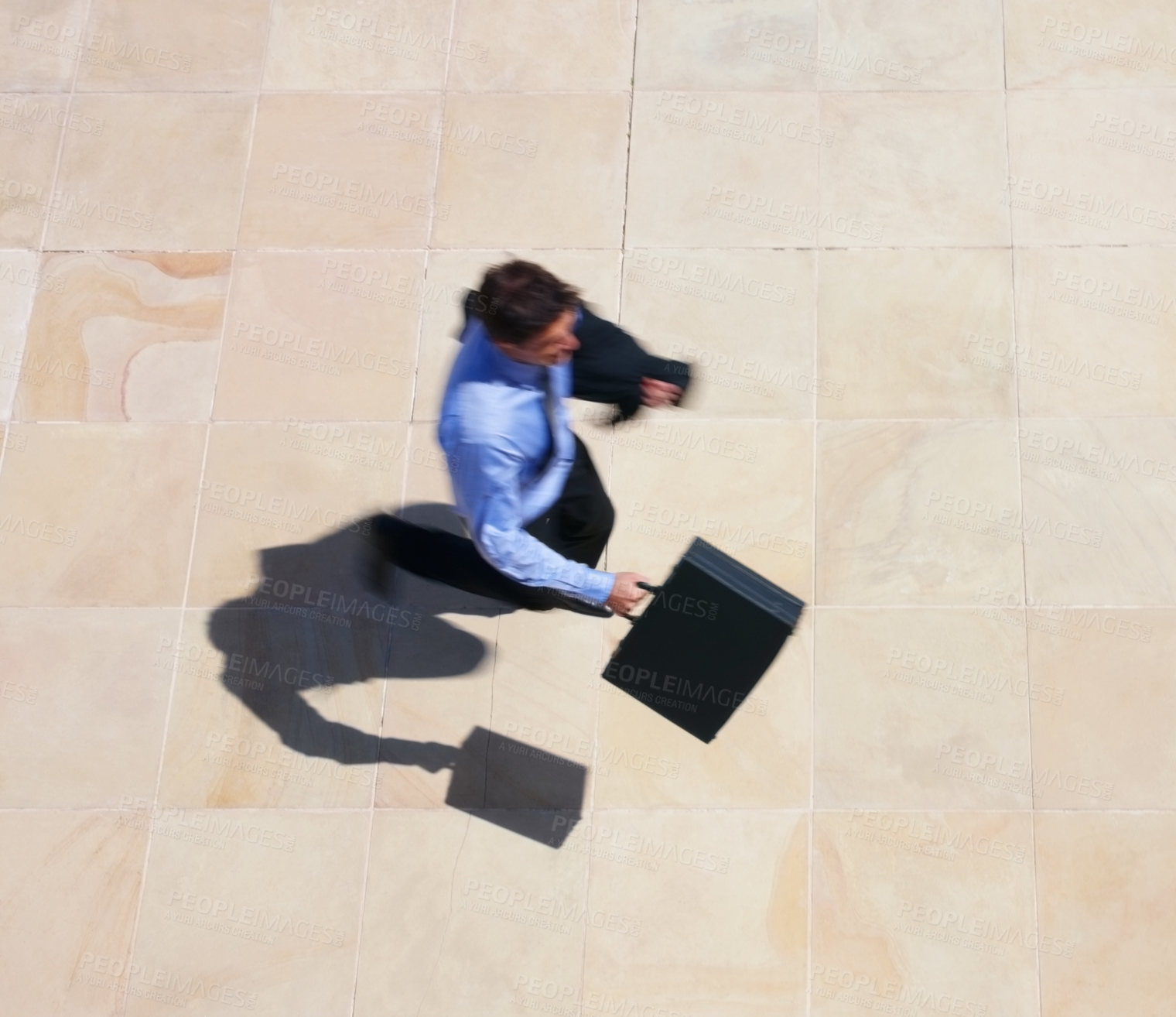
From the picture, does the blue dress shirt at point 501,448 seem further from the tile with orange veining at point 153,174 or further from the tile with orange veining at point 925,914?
the tile with orange veining at point 153,174

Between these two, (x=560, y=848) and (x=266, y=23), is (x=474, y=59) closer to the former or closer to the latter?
(x=266, y=23)

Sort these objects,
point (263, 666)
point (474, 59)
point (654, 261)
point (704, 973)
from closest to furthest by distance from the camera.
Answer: point (704, 973)
point (263, 666)
point (654, 261)
point (474, 59)

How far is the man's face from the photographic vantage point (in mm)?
3191

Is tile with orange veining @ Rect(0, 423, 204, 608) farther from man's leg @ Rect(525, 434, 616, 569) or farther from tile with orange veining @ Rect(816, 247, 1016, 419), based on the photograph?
tile with orange veining @ Rect(816, 247, 1016, 419)

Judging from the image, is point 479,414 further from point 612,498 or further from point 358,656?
point 358,656

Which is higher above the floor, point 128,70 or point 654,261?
point 128,70

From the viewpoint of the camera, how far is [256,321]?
5.04 metres

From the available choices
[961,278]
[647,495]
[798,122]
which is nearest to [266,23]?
[798,122]

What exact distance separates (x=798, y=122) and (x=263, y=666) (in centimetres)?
325

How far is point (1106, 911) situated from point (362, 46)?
4795 mm

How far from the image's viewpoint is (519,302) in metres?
3.13

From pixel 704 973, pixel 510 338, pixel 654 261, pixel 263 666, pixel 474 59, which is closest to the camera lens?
pixel 510 338

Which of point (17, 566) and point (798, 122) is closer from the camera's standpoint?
point (17, 566)

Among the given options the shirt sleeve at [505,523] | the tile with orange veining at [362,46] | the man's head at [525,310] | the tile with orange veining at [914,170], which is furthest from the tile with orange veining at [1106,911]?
the tile with orange veining at [362,46]
